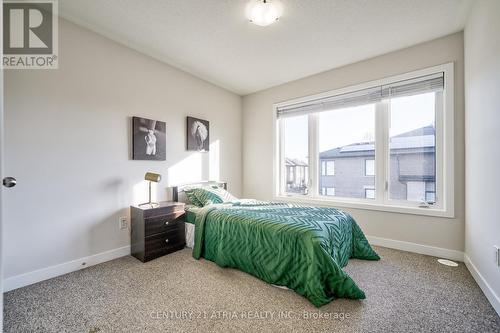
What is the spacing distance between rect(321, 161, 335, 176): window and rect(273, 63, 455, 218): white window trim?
0.09 metres

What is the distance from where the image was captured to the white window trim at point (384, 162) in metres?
2.51

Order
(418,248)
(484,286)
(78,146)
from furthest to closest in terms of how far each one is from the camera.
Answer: (418,248) < (78,146) < (484,286)

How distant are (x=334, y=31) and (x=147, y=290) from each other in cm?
317

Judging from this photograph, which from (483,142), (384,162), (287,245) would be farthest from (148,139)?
(483,142)

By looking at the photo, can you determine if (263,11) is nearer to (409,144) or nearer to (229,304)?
(409,144)

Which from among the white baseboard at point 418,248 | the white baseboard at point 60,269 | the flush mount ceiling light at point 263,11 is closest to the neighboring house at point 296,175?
the white baseboard at point 418,248

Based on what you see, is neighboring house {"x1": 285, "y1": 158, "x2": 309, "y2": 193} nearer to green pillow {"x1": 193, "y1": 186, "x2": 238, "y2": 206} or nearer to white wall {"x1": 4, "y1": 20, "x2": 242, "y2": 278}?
green pillow {"x1": 193, "y1": 186, "x2": 238, "y2": 206}

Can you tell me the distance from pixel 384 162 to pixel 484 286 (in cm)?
157

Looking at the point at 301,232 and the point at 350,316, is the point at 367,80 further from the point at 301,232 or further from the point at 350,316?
the point at 350,316

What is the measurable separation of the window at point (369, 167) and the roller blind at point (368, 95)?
0.83 m

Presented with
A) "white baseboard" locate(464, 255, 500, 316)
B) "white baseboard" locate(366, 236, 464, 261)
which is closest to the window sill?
"white baseboard" locate(366, 236, 464, 261)

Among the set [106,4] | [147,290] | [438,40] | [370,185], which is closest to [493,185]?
[370,185]

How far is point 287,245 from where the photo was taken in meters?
1.91

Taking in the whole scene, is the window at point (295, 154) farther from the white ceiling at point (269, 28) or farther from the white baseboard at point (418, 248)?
the white baseboard at point (418, 248)
